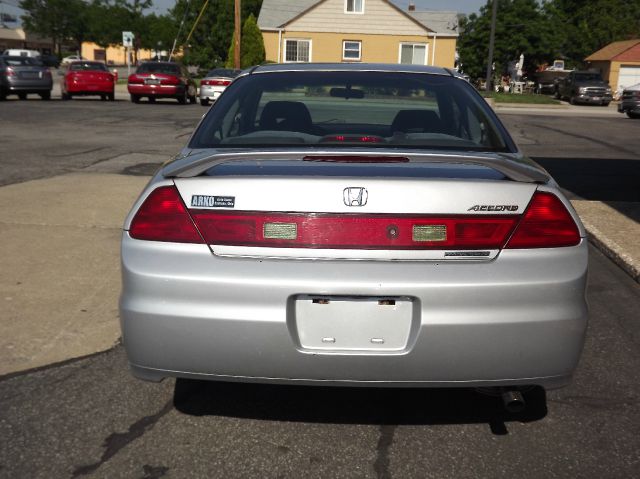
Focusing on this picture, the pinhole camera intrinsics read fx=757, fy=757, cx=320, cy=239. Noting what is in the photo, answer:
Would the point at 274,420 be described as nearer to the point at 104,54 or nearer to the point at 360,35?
the point at 360,35

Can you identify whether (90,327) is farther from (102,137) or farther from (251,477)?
(102,137)

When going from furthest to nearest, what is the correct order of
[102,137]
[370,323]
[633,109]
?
1. [633,109]
2. [102,137]
3. [370,323]

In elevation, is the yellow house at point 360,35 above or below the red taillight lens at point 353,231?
above

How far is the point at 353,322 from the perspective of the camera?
2809 millimetres

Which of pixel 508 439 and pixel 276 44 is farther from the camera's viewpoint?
pixel 276 44

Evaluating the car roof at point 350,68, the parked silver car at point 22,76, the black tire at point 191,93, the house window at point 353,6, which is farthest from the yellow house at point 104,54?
the car roof at point 350,68

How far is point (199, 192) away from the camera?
9.48 feet

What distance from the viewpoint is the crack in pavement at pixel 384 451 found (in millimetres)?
2983

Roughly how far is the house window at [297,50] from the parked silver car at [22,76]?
853 inches

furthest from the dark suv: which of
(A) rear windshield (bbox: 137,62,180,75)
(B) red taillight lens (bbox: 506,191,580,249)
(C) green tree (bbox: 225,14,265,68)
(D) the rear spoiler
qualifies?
(B) red taillight lens (bbox: 506,191,580,249)

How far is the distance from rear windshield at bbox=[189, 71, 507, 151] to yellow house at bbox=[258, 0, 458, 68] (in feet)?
144

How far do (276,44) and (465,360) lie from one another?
47781mm

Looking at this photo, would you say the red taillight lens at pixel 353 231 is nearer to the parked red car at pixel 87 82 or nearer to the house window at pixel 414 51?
the parked red car at pixel 87 82

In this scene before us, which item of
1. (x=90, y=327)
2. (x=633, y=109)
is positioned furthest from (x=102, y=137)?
(x=633, y=109)
